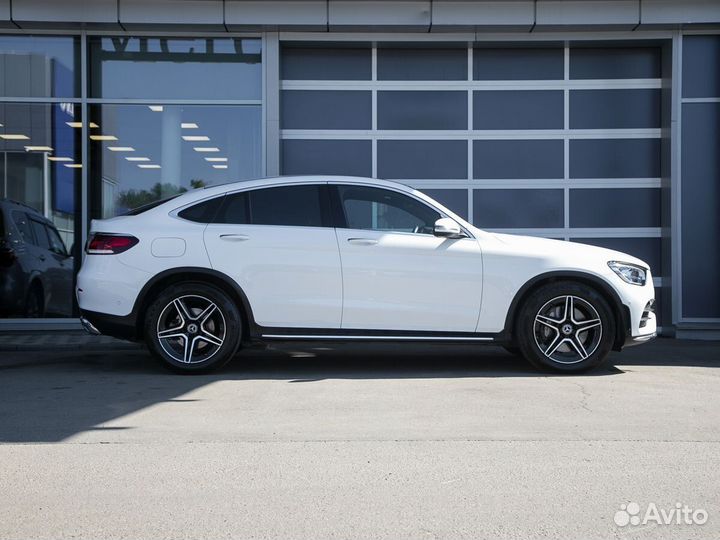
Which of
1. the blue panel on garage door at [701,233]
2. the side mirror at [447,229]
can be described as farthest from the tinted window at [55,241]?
the blue panel on garage door at [701,233]

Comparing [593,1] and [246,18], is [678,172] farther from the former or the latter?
[246,18]

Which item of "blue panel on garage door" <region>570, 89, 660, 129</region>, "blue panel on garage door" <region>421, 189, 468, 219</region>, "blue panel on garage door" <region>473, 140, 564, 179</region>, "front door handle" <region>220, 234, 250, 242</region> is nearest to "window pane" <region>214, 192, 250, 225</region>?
"front door handle" <region>220, 234, 250, 242</region>

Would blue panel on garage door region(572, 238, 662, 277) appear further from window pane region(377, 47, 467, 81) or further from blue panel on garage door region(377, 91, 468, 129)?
window pane region(377, 47, 467, 81)

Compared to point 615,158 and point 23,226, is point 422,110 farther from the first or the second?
point 23,226

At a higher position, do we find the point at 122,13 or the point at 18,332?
the point at 122,13

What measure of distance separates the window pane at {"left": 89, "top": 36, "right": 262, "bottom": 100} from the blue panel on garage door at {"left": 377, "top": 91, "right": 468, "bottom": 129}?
165 centimetres

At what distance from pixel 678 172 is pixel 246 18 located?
18.5ft

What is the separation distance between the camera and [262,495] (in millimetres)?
4086

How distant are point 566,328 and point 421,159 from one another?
4582mm

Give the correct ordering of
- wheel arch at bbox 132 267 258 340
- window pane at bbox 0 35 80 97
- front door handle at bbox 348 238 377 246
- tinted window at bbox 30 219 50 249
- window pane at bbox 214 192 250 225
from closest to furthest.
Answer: wheel arch at bbox 132 267 258 340
front door handle at bbox 348 238 377 246
window pane at bbox 214 192 250 225
tinted window at bbox 30 219 50 249
window pane at bbox 0 35 80 97

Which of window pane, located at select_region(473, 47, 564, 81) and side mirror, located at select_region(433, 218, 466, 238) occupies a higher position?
window pane, located at select_region(473, 47, 564, 81)

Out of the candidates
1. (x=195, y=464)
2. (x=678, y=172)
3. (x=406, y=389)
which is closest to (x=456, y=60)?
(x=678, y=172)

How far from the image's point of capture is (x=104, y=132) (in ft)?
38.1

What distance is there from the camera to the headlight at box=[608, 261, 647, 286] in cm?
768
